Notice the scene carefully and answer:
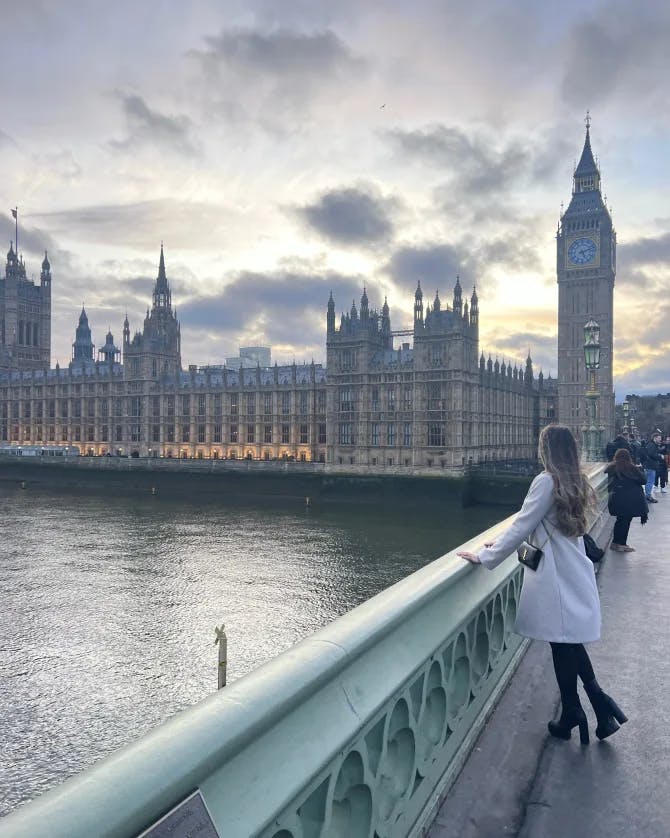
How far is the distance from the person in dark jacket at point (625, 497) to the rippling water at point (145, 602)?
40.9 ft

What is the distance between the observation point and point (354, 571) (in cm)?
3272

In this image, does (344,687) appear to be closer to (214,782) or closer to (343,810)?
(343,810)

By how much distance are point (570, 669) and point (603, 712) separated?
1.00 feet

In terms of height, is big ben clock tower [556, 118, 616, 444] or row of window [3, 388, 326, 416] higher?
big ben clock tower [556, 118, 616, 444]

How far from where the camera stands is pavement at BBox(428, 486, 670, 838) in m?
3.24

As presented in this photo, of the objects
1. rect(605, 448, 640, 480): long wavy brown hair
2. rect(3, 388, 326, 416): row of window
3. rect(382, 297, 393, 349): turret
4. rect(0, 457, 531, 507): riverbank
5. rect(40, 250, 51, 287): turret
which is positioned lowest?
rect(0, 457, 531, 507): riverbank

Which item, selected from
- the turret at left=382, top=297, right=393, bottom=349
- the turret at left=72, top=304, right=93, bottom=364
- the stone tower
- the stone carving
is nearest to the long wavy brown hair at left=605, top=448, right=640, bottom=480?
the stone carving

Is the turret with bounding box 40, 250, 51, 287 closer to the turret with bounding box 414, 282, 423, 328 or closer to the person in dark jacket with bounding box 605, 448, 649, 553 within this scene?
the turret with bounding box 414, 282, 423, 328

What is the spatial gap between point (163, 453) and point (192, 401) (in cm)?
865

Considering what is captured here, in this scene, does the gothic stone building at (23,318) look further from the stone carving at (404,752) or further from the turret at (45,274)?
the stone carving at (404,752)

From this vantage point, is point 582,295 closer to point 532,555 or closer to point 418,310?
point 418,310

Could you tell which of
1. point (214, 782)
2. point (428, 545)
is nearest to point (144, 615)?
point (428, 545)

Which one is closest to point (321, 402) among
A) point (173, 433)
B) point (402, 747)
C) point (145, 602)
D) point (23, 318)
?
point (173, 433)

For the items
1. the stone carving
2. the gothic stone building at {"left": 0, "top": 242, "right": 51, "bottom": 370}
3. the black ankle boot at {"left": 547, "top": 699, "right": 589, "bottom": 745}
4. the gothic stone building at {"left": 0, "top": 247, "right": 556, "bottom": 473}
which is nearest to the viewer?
the stone carving
